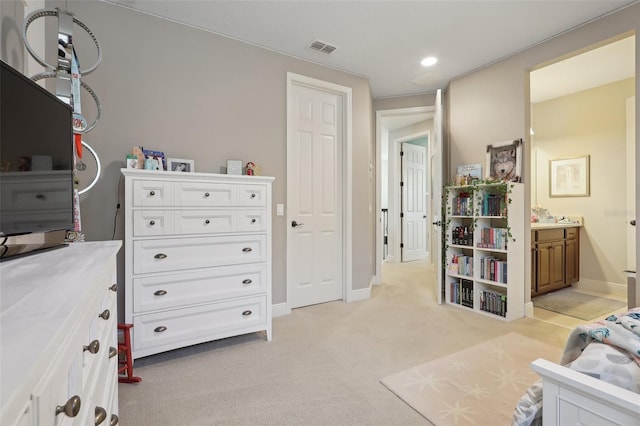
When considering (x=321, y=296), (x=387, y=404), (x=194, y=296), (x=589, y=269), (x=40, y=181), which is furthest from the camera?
(x=589, y=269)

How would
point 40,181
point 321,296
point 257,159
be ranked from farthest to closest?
point 321,296 < point 257,159 < point 40,181

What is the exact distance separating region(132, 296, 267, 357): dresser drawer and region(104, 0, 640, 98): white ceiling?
7.81ft

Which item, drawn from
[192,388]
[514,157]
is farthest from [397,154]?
[192,388]

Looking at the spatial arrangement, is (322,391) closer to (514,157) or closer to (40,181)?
(40,181)

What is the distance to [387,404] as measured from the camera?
5.62 ft

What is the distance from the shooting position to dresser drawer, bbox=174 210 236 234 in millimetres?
2184

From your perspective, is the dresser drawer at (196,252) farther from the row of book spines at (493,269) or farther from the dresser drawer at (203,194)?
the row of book spines at (493,269)

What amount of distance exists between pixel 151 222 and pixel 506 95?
365cm

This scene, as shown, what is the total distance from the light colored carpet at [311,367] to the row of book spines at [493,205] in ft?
3.52

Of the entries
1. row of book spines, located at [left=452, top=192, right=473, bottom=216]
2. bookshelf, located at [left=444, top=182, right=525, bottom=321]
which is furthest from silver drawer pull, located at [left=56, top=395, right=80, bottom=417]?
row of book spines, located at [left=452, top=192, right=473, bottom=216]

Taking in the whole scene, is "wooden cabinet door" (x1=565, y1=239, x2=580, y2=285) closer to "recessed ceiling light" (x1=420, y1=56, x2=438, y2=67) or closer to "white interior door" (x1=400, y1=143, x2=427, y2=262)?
"white interior door" (x1=400, y1=143, x2=427, y2=262)

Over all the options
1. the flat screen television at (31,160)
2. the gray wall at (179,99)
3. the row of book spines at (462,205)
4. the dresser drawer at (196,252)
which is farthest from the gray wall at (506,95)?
the flat screen television at (31,160)

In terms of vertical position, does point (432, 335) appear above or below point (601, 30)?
below

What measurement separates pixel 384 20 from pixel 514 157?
1918 mm
